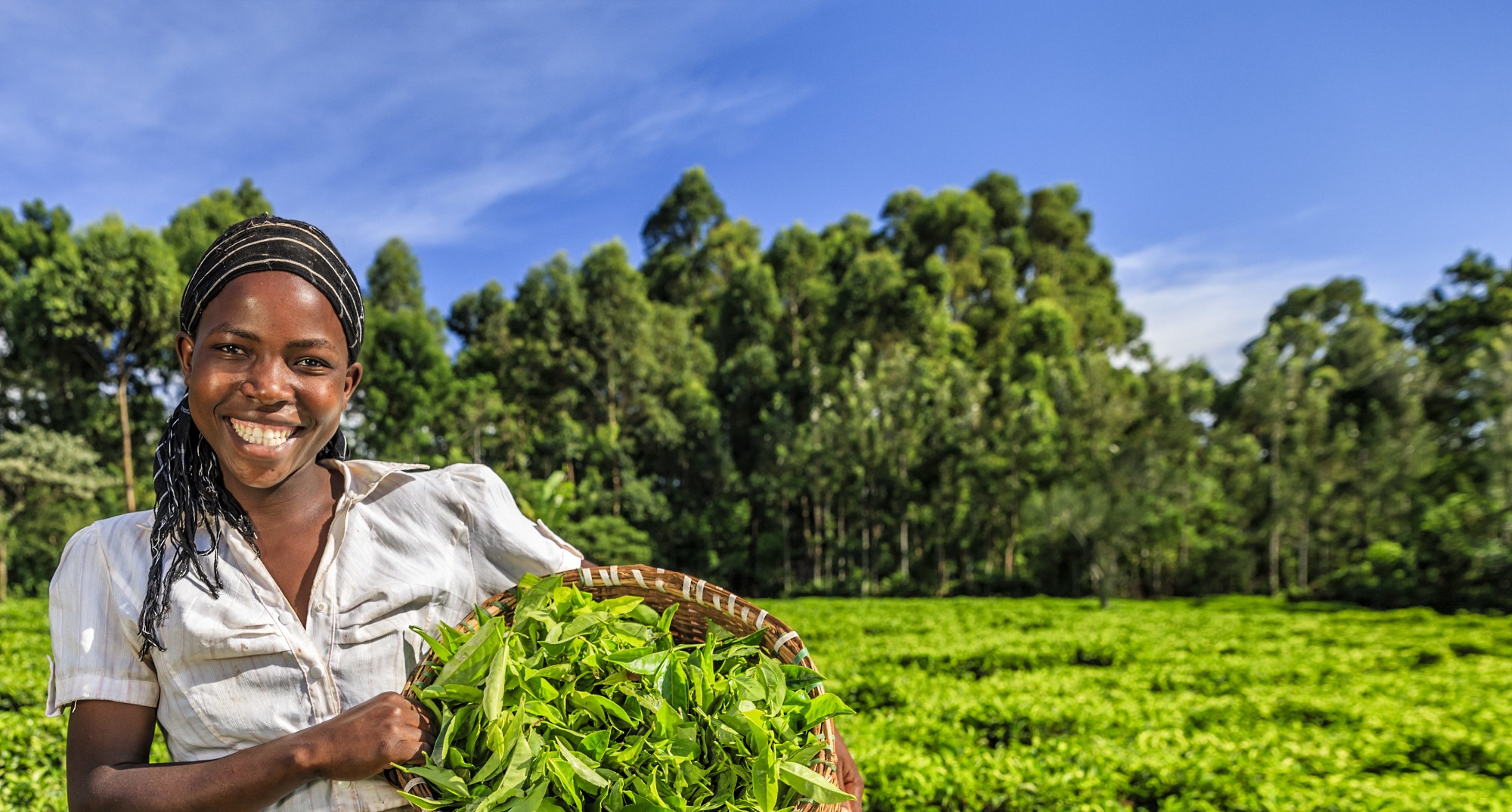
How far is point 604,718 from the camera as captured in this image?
126 centimetres

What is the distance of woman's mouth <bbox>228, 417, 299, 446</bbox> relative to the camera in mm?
1274

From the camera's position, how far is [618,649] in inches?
52.2

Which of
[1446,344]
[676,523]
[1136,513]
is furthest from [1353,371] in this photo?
[676,523]

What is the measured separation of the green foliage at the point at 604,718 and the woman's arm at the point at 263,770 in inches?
2.4

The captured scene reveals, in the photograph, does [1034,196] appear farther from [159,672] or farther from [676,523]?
[159,672]

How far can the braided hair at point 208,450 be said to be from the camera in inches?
49.7

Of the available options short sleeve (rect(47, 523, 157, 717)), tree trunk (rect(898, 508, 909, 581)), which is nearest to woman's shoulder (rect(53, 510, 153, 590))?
short sleeve (rect(47, 523, 157, 717))

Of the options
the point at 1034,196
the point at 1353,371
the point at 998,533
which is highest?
the point at 1034,196

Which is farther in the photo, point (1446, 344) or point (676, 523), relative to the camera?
point (1446, 344)

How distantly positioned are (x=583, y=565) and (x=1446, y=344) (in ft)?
124

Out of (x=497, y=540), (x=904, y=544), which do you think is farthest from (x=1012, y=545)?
(x=497, y=540)

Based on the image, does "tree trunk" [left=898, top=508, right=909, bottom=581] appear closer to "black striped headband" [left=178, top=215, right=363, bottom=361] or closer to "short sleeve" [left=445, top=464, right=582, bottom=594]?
"short sleeve" [left=445, top=464, right=582, bottom=594]

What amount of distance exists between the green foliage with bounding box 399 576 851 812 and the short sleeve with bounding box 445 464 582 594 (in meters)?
0.11

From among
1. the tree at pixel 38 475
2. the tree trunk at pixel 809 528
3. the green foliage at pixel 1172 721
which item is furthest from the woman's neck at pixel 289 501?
the tree trunk at pixel 809 528
